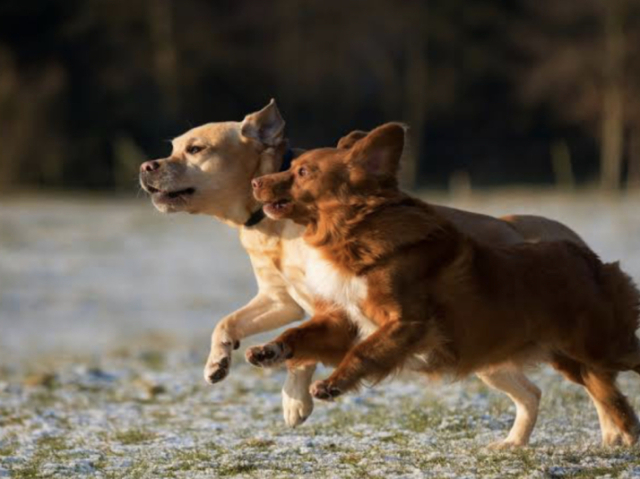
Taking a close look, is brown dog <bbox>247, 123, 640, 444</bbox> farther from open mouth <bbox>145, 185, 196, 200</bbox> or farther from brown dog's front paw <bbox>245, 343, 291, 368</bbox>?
open mouth <bbox>145, 185, 196, 200</bbox>

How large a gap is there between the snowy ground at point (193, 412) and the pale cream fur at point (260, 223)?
0.30 metres

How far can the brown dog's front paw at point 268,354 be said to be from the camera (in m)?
5.99

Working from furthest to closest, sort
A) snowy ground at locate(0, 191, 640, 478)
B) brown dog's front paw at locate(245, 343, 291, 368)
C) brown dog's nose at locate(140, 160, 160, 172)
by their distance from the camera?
brown dog's nose at locate(140, 160, 160, 172) < snowy ground at locate(0, 191, 640, 478) < brown dog's front paw at locate(245, 343, 291, 368)

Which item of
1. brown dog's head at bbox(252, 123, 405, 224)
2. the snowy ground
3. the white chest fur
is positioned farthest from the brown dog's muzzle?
the snowy ground

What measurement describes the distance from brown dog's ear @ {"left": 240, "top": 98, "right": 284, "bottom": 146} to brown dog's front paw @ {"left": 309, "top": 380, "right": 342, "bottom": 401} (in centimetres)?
220

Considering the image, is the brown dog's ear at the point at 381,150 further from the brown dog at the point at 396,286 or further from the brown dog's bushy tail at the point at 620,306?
the brown dog's bushy tail at the point at 620,306

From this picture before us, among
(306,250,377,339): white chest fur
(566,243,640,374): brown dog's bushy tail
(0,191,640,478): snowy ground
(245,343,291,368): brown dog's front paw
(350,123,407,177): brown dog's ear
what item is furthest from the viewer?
(566,243,640,374): brown dog's bushy tail

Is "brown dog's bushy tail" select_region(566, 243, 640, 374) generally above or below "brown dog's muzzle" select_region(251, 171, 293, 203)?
below

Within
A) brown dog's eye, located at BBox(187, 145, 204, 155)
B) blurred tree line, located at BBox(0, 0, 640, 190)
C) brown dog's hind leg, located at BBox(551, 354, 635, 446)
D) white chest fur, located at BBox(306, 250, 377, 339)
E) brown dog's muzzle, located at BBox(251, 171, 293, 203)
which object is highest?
blurred tree line, located at BBox(0, 0, 640, 190)

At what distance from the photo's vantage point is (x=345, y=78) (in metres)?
41.3

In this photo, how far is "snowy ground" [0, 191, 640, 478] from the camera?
6.48 metres

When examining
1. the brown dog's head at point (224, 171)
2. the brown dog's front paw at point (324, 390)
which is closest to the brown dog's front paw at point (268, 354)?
the brown dog's front paw at point (324, 390)

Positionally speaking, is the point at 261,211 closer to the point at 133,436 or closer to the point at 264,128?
the point at 264,128

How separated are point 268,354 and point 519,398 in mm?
2213
